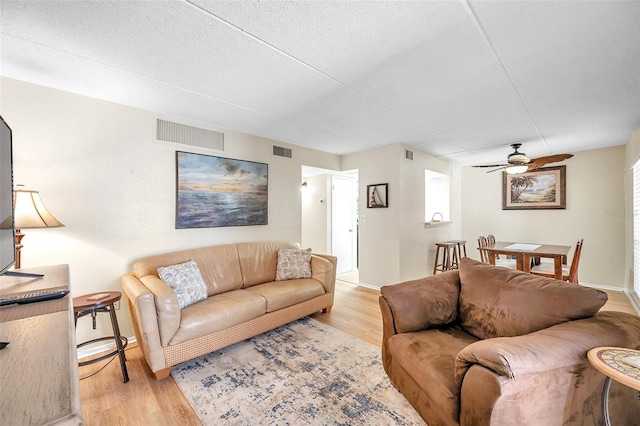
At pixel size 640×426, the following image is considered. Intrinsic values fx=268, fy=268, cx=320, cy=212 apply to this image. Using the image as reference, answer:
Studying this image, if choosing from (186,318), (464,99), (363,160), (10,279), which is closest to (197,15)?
(10,279)

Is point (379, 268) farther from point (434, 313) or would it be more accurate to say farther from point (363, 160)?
point (434, 313)

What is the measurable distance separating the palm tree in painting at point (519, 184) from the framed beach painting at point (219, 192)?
16.0ft

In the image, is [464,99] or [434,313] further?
[464,99]

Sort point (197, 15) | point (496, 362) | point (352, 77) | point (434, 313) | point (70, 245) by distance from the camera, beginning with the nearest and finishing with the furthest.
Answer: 1. point (496, 362)
2. point (197, 15)
3. point (434, 313)
4. point (352, 77)
5. point (70, 245)

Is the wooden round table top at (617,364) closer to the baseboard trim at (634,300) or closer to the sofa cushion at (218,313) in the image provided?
the sofa cushion at (218,313)

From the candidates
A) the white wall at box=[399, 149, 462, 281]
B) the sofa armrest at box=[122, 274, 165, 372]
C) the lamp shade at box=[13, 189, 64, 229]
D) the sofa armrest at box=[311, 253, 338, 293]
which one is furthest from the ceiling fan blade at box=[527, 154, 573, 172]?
the lamp shade at box=[13, 189, 64, 229]

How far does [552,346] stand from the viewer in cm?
115

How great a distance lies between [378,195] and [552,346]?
3378mm

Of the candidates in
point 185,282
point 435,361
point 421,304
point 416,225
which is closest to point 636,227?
point 416,225

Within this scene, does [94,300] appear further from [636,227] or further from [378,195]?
[636,227]

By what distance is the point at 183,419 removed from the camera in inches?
66.7

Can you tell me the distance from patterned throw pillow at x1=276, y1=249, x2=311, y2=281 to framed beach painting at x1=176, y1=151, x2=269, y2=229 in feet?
2.05

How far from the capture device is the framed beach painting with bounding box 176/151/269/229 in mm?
3047

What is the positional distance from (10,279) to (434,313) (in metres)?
2.66
